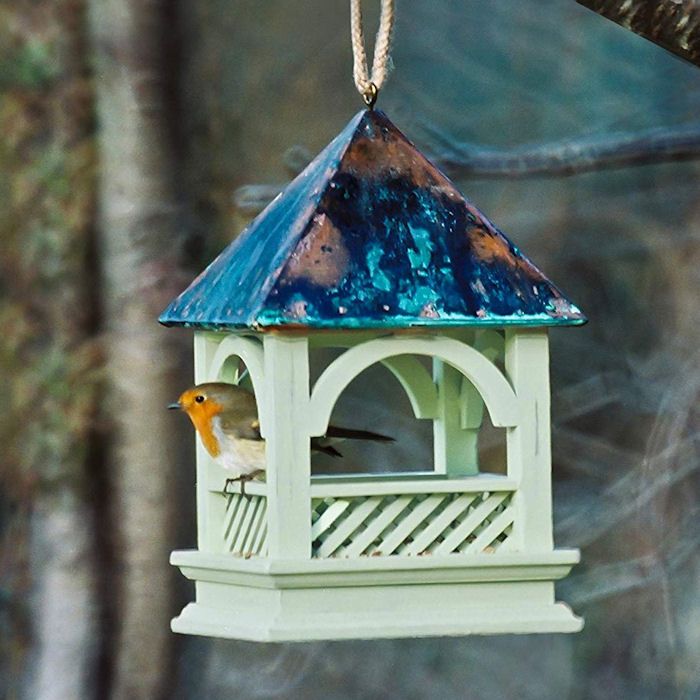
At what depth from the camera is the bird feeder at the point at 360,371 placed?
311cm

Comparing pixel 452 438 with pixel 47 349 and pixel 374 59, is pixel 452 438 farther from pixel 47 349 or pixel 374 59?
pixel 47 349

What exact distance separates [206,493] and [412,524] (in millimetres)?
464

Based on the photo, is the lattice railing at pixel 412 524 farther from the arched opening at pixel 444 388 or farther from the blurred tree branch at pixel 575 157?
the blurred tree branch at pixel 575 157

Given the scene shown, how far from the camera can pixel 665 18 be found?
3076 mm

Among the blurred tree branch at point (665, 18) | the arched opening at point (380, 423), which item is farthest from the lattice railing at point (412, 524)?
the arched opening at point (380, 423)

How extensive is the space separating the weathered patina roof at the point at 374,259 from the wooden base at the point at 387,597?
39cm

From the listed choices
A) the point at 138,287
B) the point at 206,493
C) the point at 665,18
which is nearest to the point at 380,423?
the point at 138,287

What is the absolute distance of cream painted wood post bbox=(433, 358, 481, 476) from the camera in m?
3.68

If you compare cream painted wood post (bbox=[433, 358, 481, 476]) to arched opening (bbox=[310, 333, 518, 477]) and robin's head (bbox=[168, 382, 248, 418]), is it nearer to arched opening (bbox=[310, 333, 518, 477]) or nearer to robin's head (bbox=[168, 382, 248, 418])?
arched opening (bbox=[310, 333, 518, 477])

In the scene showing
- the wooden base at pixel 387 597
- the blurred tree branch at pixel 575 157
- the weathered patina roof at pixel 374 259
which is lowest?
the wooden base at pixel 387 597

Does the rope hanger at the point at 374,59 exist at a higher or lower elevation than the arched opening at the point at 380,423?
higher

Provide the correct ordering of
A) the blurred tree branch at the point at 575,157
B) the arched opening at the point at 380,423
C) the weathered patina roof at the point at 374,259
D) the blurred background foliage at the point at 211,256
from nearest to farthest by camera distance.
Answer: the weathered patina roof at the point at 374,259
the blurred tree branch at the point at 575,157
the blurred background foliage at the point at 211,256
the arched opening at the point at 380,423

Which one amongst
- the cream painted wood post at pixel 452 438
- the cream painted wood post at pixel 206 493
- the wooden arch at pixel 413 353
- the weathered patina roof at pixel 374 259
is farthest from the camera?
the cream painted wood post at pixel 452 438

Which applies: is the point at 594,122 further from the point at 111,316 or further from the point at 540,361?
the point at 540,361
